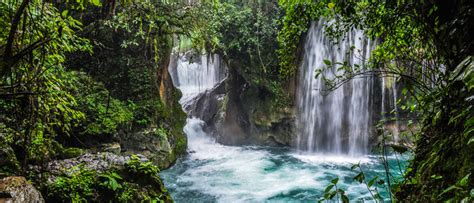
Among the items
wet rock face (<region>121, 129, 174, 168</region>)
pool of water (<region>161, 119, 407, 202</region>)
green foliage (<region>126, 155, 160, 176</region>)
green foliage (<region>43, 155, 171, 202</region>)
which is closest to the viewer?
green foliage (<region>43, 155, 171, 202</region>)

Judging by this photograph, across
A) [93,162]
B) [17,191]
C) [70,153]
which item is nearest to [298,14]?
[17,191]

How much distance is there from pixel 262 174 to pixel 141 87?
16.5 ft

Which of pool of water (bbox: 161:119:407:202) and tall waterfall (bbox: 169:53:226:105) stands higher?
tall waterfall (bbox: 169:53:226:105)

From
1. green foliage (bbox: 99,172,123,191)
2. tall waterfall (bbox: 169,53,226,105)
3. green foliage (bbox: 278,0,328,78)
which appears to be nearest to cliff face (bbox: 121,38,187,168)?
green foliage (bbox: 99,172,123,191)

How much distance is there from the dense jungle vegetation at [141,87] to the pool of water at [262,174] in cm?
127

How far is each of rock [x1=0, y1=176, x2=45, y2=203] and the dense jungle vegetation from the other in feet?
0.70

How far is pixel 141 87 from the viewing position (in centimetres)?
956

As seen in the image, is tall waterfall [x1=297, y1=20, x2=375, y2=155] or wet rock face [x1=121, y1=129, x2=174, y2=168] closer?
wet rock face [x1=121, y1=129, x2=174, y2=168]

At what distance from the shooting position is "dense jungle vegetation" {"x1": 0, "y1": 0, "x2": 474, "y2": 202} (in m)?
1.98

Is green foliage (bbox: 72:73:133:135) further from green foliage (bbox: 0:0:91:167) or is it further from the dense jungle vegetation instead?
green foliage (bbox: 0:0:91:167)

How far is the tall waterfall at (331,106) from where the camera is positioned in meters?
12.5

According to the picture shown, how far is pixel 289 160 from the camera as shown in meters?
11.4

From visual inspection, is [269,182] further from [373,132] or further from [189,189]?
[373,132]

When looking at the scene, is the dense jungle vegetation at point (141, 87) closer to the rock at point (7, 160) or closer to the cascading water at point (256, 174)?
the rock at point (7, 160)
